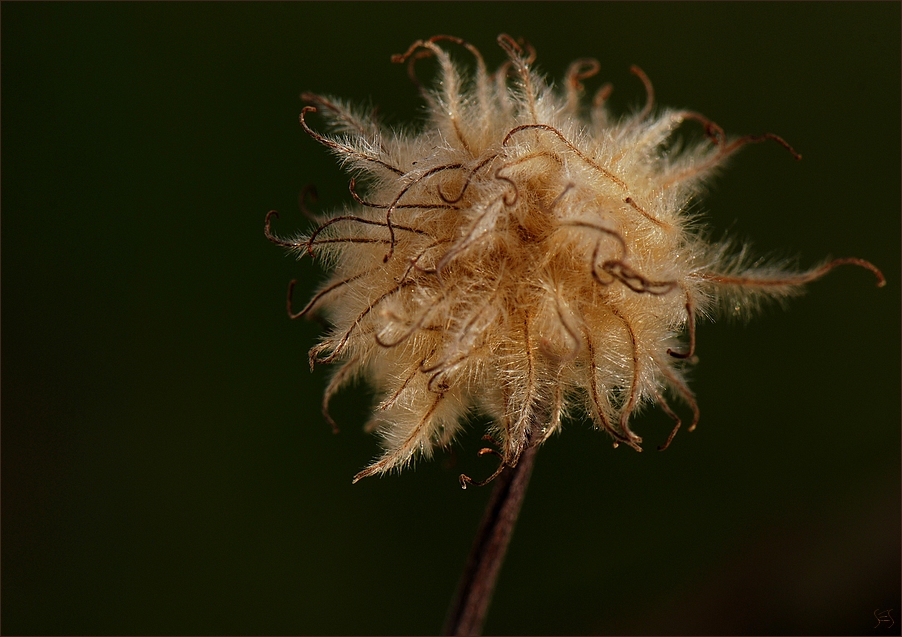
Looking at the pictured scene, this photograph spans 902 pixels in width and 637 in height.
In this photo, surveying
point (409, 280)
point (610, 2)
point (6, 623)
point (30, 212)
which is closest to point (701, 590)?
point (409, 280)

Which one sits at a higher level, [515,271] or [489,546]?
[515,271]

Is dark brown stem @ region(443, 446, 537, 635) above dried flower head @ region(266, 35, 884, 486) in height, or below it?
below

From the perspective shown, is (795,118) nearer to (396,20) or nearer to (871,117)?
(871,117)

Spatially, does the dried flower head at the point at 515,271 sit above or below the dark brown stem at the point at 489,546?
above

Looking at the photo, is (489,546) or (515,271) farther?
(489,546)
